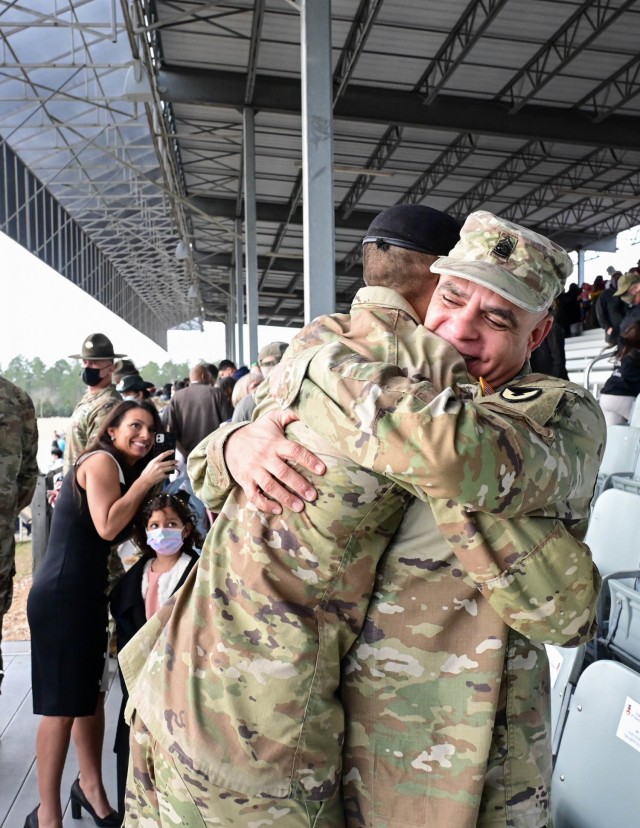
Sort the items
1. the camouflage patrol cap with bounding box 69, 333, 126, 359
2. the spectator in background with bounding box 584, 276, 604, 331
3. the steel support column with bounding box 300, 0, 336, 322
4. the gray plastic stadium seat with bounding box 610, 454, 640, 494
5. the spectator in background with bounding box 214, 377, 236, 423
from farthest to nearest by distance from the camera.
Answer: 1. the spectator in background with bounding box 584, 276, 604, 331
2. the spectator in background with bounding box 214, 377, 236, 423
3. the steel support column with bounding box 300, 0, 336, 322
4. the camouflage patrol cap with bounding box 69, 333, 126, 359
5. the gray plastic stadium seat with bounding box 610, 454, 640, 494

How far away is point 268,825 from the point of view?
3.32 feet

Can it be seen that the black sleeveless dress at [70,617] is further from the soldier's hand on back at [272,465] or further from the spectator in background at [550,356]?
the spectator in background at [550,356]

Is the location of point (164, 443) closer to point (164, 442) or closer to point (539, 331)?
point (164, 442)

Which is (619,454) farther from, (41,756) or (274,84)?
(274,84)

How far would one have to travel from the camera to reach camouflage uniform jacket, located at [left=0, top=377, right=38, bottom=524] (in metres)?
3.04

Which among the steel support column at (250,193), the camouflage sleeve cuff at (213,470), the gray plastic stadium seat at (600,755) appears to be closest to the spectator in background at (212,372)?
the steel support column at (250,193)

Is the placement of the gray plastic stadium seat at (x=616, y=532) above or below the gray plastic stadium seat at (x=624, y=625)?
above

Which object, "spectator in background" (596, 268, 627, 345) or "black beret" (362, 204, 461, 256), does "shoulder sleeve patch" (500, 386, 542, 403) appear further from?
"spectator in background" (596, 268, 627, 345)

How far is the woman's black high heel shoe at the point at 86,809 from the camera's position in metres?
2.52

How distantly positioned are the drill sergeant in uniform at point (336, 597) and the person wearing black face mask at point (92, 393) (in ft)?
9.85

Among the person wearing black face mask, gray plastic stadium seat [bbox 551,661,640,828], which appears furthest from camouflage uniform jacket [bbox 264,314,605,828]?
the person wearing black face mask

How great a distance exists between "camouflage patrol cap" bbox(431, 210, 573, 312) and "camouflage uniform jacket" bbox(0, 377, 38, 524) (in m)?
2.53

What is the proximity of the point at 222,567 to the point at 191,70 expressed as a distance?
36.8 ft

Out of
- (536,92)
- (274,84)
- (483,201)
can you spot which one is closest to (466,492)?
(274,84)
